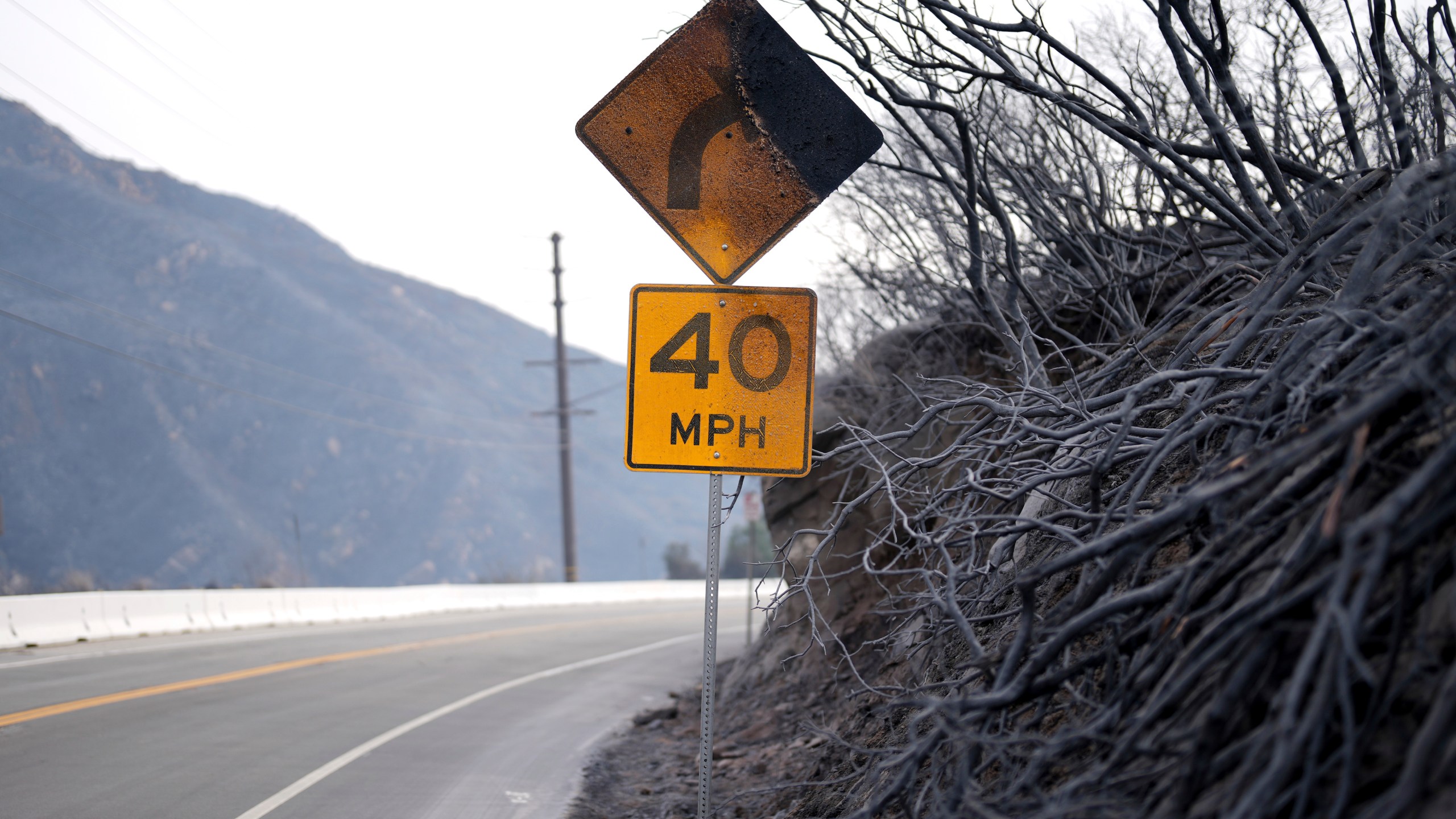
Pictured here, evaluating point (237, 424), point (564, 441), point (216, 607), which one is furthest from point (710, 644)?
point (237, 424)

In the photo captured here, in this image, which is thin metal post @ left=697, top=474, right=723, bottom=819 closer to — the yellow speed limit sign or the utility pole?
the yellow speed limit sign

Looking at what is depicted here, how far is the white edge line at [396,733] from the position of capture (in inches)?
242

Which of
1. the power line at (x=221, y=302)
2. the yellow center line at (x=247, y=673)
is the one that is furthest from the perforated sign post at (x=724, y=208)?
the power line at (x=221, y=302)

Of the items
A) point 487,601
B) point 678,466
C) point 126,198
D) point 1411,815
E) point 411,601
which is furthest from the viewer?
point 126,198

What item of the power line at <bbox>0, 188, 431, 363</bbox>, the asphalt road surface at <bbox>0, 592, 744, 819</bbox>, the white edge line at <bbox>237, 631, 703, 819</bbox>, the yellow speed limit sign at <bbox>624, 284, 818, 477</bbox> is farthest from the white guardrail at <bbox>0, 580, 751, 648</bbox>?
the power line at <bbox>0, 188, 431, 363</bbox>

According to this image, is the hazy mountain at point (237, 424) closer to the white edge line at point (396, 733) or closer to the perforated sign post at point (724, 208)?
the white edge line at point (396, 733)

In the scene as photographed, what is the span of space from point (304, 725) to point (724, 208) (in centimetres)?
680

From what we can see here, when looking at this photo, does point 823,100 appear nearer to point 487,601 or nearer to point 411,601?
point 411,601

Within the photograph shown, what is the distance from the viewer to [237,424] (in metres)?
111

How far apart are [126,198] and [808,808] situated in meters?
145

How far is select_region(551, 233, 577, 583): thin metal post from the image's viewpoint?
37062 mm

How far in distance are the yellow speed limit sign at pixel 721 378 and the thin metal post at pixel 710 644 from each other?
0.17 meters

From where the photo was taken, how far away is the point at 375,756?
769cm

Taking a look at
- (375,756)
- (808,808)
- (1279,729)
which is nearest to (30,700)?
(375,756)
